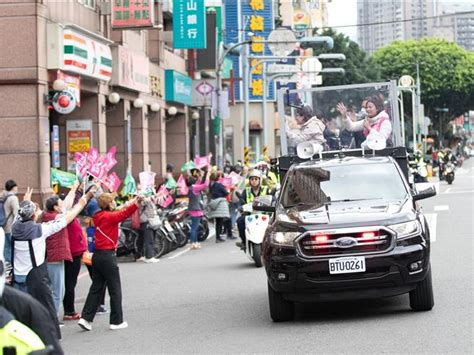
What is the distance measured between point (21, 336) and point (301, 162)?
32.6ft

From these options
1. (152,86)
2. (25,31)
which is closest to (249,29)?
(152,86)

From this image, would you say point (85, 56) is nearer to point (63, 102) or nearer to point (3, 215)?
point (63, 102)

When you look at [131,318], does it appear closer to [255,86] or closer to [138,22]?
[138,22]

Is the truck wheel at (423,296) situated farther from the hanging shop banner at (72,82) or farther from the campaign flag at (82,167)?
the hanging shop banner at (72,82)

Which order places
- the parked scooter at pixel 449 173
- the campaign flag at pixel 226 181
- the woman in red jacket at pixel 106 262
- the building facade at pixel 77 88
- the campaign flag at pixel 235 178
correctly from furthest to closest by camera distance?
the parked scooter at pixel 449 173, the campaign flag at pixel 235 178, the campaign flag at pixel 226 181, the building facade at pixel 77 88, the woman in red jacket at pixel 106 262

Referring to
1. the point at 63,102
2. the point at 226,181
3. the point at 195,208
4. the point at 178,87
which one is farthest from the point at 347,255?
the point at 178,87

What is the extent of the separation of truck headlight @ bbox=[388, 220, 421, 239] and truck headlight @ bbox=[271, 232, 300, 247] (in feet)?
3.27

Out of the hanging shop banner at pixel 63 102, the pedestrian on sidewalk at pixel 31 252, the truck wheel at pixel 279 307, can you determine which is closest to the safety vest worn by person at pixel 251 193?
the hanging shop banner at pixel 63 102

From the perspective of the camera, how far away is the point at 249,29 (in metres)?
57.9

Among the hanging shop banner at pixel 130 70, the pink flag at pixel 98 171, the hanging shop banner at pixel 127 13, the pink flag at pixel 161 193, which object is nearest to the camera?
the pink flag at pixel 98 171

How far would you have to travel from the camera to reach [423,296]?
38.8 ft

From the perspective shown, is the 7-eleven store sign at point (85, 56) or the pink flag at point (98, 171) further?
the 7-eleven store sign at point (85, 56)

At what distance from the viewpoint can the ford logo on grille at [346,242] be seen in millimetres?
11297

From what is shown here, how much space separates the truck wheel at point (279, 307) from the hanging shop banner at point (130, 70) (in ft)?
63.1
